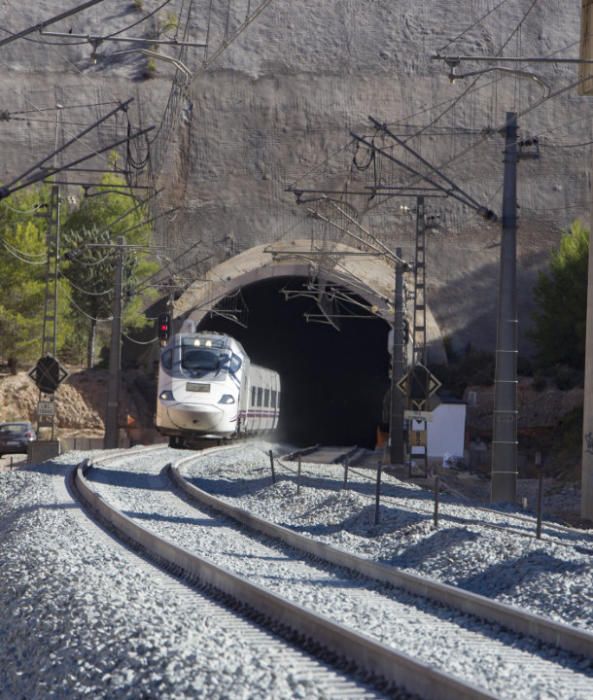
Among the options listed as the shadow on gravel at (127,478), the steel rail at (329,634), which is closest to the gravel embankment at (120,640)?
the steel rail at (329,634)

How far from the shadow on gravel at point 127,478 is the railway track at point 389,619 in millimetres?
8382

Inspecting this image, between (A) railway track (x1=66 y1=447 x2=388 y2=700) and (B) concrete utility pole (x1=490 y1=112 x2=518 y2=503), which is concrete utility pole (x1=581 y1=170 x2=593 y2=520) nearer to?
(B) concrete utility pole (x1=490 y1=112 x2=518 y2=503)

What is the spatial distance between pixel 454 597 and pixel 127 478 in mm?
16617

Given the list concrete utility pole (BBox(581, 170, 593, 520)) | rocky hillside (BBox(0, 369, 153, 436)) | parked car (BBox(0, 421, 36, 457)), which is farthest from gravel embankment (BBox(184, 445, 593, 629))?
rocky hillside (BBox(0, 369, 153, 436))

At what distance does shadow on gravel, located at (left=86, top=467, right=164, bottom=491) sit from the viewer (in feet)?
80.8

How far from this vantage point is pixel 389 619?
9.80 meters

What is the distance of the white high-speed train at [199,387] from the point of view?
35281 mm

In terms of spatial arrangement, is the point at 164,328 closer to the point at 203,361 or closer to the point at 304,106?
the point at 203,361

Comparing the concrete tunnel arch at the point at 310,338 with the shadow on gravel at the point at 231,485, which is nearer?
→ the shadow on gravel at the point at 231,485

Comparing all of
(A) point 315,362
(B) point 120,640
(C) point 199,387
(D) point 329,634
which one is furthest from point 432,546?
(A) point 315,362

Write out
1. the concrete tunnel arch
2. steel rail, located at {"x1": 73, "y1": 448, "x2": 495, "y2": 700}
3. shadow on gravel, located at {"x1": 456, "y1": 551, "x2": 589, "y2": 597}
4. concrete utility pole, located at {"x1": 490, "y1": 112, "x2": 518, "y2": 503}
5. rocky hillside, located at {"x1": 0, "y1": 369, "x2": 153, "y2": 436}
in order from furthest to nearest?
the concrete tunnel arch
rocky hillside, located at {"x1": 0, "y1": 369, "x2": 153, "y2": 436}
concrete utility pole, located at {"x1": 490, "y1": 112, "x2": 518, "y2": 503}
shadow on gravel, located at {"x1": 456, "y1": 551, "x2": 589, "y2": 597}
steel rail, located at {"x1": 73, "y1": 448, "x2": 495, "y2": 700}

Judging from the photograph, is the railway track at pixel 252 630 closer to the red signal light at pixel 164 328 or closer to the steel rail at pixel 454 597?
the steel rail at pixel 454 597

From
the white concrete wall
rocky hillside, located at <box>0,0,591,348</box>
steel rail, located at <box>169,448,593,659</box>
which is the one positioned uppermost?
rocky hillside, located at <box>0,0,591,348</box>

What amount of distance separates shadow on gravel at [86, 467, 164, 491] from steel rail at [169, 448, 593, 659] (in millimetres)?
7920
